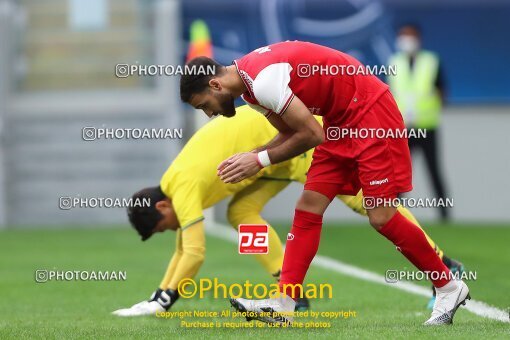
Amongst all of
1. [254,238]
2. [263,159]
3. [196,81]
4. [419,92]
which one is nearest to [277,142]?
[263,159]

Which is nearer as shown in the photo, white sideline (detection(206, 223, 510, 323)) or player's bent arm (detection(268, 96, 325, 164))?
player's bent arm (detection(268, 96, 325, 164))

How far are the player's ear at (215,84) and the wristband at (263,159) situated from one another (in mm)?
436

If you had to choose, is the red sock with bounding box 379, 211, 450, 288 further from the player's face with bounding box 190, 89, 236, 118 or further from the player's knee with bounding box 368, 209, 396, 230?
the player's face with bounding box 190, 89, 236, 118

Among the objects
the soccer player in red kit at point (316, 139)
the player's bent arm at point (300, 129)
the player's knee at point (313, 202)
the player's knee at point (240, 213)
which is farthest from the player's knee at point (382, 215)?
the player's knee at point (240, 213)

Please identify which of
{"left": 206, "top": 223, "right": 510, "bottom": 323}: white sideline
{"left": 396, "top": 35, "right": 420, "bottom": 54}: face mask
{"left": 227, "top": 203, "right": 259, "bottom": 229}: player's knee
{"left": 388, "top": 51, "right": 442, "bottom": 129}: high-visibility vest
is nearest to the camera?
{"left": 206, "top": 223, "right": 510, "bottom": 323}: white sideline

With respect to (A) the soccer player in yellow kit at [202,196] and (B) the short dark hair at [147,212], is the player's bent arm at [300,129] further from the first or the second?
(B) the short dark hair at [147,212]

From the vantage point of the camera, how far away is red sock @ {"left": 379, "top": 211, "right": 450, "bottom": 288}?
7.11 m

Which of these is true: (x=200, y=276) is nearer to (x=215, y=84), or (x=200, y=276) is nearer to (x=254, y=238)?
(x=254, y=238)

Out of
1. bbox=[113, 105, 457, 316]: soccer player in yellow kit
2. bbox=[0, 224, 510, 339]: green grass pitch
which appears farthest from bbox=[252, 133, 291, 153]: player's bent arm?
bbox=[113, 105, 457, 316]: soccer player in yellow kit

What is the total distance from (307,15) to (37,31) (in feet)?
14.2

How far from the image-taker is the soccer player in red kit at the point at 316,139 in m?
6.76

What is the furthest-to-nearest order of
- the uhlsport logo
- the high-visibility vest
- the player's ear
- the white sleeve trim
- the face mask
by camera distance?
1. the high-visibility vest
2. the face mask
3. the uhlsport logo
4. the player's ear
5. the white sleeve trim

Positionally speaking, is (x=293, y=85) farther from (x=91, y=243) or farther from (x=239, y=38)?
(x=239, y=38)

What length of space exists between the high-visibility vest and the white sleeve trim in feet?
37.8
